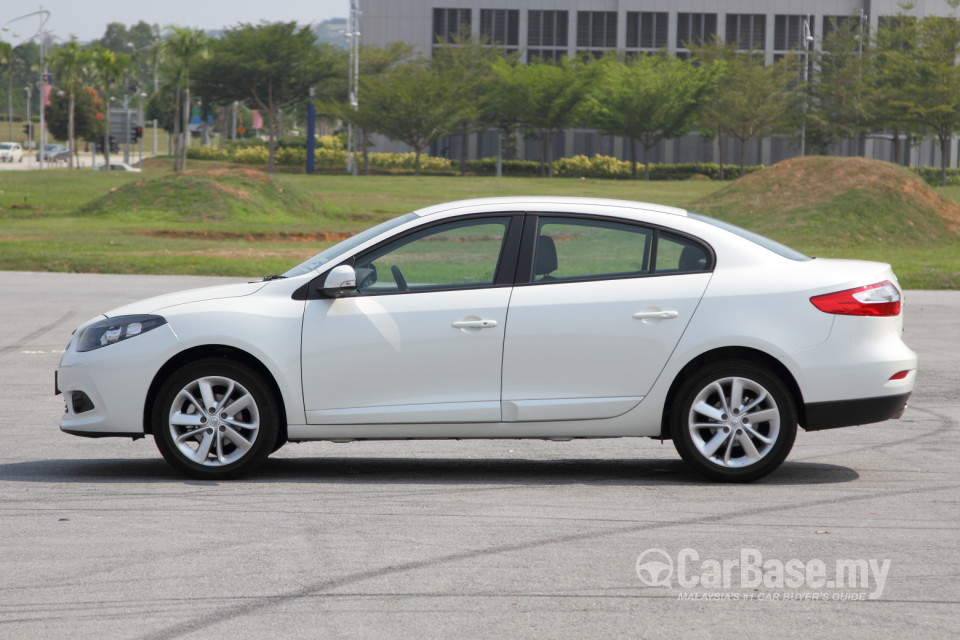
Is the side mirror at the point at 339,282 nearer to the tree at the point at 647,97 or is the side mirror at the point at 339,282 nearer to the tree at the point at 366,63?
the tree at the point at 647,97

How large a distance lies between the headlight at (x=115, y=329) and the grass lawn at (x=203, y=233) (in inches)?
643

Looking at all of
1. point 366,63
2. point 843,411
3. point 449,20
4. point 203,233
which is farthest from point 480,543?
point 449,20

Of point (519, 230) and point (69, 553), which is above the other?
point (519, 230)

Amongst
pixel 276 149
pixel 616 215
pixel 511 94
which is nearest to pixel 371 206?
pixel 511 94

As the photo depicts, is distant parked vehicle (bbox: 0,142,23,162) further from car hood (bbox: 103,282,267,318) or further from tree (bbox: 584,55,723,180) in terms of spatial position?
car hood (bbox: 103,282,267,318)

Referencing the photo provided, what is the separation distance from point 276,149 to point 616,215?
292 ft

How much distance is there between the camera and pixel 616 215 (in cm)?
720

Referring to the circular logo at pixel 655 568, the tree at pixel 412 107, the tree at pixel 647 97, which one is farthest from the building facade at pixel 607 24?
the circular logo at pixel 655 568

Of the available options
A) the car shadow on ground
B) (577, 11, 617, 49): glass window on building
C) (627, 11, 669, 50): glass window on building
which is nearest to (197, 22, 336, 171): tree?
(577, 11, 617, 49): glass window on building

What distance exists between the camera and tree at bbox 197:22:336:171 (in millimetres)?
84938

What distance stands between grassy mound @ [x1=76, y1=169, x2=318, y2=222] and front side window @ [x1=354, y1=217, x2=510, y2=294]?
30.8 m

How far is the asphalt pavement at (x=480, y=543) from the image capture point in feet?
15.3

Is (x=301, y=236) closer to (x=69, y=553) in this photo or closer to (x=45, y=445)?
(x=45, y=445)

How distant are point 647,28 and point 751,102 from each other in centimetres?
2284
